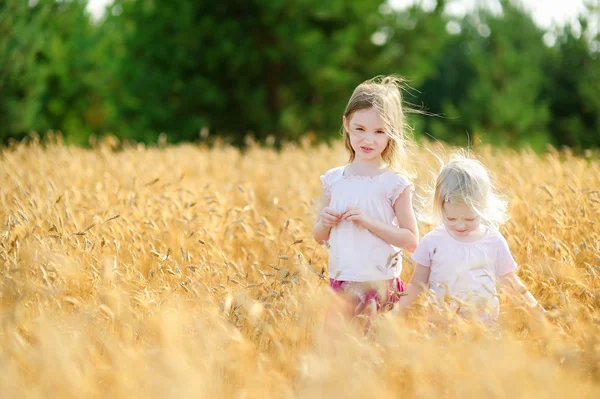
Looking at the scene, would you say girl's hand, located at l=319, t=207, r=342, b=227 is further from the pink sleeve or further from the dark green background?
the dark green background

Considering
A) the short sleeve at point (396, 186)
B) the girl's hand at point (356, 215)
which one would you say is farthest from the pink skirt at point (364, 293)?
the short sleeve at point (396, 186)

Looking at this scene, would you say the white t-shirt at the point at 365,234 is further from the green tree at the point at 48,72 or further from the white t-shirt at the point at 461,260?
the green tree at the point at 48,72

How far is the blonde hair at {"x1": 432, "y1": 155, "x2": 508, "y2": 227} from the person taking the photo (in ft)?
8.84

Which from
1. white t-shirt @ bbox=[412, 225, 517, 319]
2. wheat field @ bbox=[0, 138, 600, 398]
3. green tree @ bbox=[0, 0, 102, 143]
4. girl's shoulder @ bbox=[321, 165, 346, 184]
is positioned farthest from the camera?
green tree @ bbox=[0, 0, 102, 143]

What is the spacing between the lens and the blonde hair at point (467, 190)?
2.70 metres

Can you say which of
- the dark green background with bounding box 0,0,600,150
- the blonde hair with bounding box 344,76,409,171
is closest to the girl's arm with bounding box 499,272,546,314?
the blonde hair with bounding box 344,76,409,171

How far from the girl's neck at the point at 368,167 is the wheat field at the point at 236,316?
21 centimetres

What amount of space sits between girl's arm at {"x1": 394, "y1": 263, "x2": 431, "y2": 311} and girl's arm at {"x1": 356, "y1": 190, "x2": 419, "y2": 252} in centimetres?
10

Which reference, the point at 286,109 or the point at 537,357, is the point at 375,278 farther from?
the point at 286,109

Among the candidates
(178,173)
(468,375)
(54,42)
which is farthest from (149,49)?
(468,375)

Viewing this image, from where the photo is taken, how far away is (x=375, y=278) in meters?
2.75

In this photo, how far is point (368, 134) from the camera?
2818 mm

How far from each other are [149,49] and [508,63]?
10.7 m

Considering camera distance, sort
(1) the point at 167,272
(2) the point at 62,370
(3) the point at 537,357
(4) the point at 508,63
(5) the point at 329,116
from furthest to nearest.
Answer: (4) the point at 508,63, (5) the point at 329,116, (1) the point at 167,272, (3) the point at 537,357, (2) the point at 62,370
